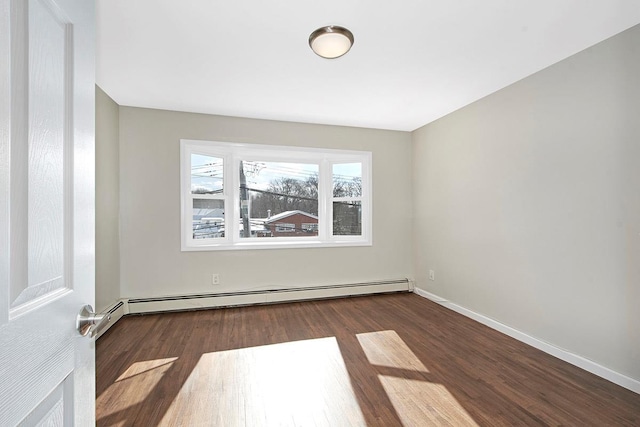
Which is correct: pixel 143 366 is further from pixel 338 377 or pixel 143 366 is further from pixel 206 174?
pixel 206 174

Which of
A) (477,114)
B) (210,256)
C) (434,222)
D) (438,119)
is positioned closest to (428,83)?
(477,114)

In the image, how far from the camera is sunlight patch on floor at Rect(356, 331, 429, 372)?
98.1 inches

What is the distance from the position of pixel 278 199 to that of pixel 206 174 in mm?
993

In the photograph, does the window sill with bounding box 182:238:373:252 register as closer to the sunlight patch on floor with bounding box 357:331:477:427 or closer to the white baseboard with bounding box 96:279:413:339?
the white baseboard with bounding box 96:279:413:339

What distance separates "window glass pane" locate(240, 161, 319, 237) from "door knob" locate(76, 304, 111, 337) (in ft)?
11.1

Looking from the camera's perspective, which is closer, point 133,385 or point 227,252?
point 133,385

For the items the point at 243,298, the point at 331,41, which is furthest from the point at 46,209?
the point at 243,298

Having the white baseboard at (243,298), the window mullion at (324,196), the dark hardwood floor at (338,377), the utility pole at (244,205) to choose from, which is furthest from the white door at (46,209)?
the window mullion at (324,196)

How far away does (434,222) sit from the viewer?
420cm

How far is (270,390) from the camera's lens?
2.15 m

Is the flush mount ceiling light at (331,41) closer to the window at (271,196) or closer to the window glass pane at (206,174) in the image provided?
the window at (271,196)

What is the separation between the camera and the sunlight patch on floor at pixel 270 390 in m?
1.88

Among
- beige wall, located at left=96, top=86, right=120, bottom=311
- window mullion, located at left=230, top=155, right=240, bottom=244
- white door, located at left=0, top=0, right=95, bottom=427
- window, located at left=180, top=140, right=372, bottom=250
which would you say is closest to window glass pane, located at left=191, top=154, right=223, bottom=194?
window, located at left=180, top=140, right=372, bottom=250

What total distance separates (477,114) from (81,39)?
11.8 feet
